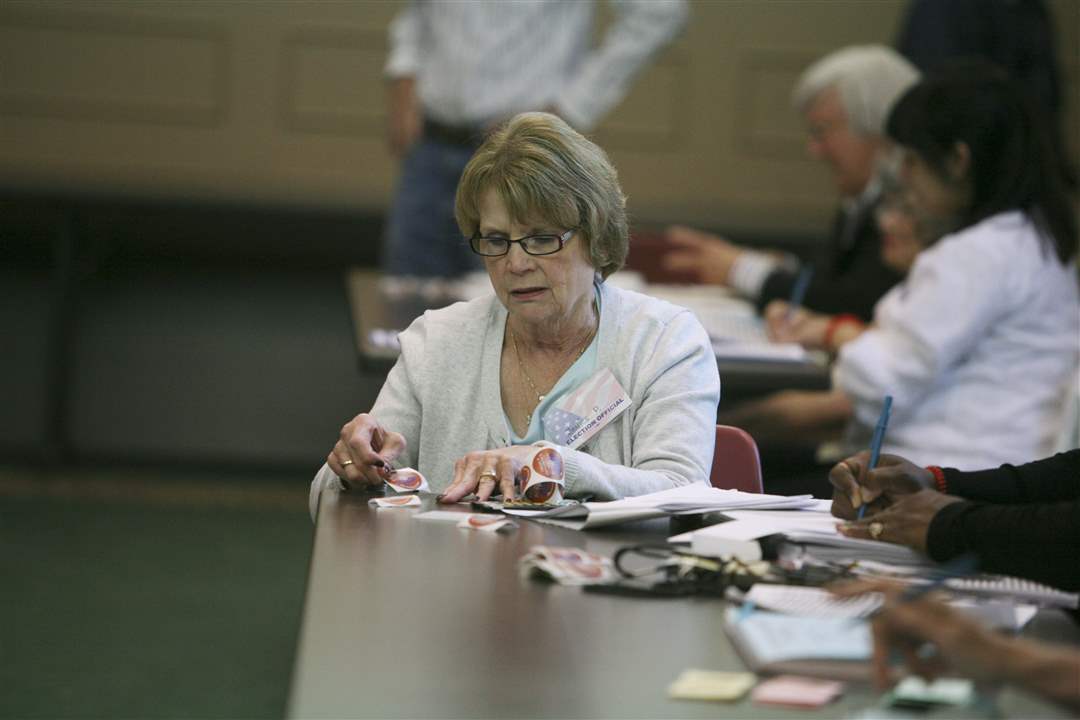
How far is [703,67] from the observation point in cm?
789

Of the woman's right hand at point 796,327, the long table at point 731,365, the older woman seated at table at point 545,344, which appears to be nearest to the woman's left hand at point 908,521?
the older woman seated at table at point 545,344

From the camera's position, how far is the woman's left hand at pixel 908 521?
193 cm

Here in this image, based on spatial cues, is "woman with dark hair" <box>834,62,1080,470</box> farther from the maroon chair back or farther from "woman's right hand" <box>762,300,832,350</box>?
the maroon chair back

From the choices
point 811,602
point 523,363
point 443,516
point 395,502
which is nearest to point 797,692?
point 811,602

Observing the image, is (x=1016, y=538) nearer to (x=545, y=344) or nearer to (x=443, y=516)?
(x=443, y=516)

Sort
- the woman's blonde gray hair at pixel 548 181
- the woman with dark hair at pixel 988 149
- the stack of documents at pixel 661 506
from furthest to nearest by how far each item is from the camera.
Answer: the woman with dark hair at pixel 988 149 → the woman's blonde gray hair at pixel 548 181 → the stack of documents at pixel 661 506

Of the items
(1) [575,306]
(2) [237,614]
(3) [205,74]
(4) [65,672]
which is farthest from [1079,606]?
(3) [205,74]

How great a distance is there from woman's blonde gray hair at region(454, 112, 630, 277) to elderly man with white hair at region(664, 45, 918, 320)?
2.46 meters

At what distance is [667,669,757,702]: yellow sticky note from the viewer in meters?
1.38

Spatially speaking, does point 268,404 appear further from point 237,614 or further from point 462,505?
point 462,505

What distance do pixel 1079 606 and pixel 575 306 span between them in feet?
3.31

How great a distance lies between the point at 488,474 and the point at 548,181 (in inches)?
18.8

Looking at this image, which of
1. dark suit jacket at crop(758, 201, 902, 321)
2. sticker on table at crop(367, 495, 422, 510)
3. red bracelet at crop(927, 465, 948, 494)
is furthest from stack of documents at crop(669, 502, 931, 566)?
dark suit jacket at crop(758, 201, 902, 321)

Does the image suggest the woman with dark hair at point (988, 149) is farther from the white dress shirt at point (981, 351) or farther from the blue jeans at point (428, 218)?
the blue jeans at point (428, 218)
